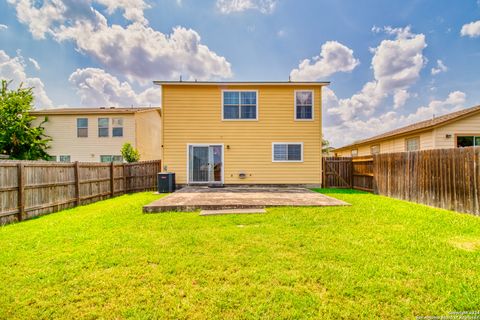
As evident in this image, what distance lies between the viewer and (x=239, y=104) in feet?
37.7

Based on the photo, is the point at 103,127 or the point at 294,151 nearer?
the point at 294,151

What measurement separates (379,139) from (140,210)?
16.9 metres

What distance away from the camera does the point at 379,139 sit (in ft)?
54.0

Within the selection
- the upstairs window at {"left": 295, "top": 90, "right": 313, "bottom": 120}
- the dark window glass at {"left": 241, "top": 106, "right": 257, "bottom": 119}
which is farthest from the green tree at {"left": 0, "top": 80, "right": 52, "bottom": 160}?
the upstairs window at {"left": 295, "top": 90, "right": 313, "bottom": 120}

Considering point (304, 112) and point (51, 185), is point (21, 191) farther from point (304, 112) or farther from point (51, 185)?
point (304, 112)

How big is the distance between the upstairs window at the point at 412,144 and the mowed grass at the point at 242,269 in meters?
9.01

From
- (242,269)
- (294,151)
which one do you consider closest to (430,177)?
(294,151)

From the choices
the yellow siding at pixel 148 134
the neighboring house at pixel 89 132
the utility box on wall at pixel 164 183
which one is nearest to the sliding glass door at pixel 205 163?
the utility box on wall at pixel 164 183

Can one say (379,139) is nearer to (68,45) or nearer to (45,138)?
(68,45)

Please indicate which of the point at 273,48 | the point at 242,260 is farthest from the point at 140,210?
the point at 273,48

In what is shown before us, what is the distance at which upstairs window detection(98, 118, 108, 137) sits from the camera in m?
15.8

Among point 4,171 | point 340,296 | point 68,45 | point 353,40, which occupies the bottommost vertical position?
point 340,296

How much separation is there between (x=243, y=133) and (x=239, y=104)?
1.52 meters

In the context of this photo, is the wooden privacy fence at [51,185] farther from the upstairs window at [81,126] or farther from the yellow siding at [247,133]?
the upstairs window at [81,126]
